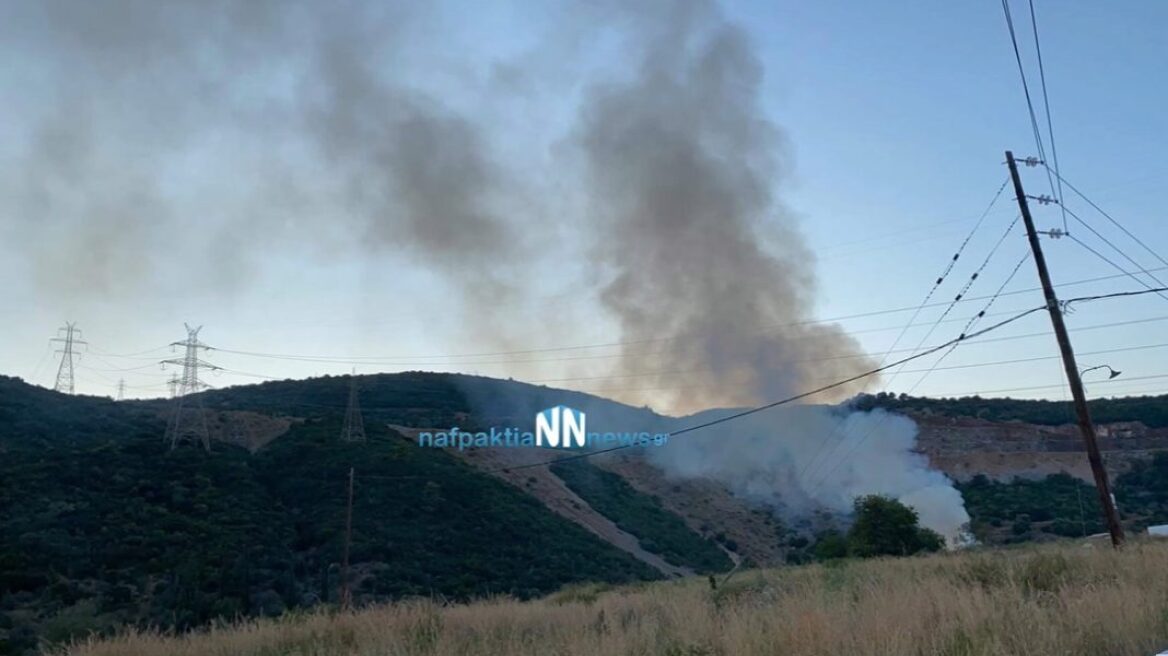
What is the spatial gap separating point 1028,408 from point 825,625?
87.9 m

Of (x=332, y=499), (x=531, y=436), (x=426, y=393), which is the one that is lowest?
(x=332, y=499)

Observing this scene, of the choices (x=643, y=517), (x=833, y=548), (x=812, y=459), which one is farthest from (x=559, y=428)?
(x=833, y=548)

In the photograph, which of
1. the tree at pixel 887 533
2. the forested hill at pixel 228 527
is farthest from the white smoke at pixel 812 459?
the forested hill at pixel 228 527

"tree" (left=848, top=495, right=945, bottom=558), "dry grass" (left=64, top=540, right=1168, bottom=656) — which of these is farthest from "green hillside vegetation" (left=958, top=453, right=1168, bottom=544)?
"dry grass" (left=64, top=540, right=1168, bottom=656)

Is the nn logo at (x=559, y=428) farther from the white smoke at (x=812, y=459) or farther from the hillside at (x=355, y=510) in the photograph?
the white smoke at (x=812, y=459)

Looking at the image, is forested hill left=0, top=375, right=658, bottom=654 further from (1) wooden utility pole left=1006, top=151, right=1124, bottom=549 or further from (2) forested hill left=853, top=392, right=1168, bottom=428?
(2) forested hill left=853, top=392, right=1168, bottom=428

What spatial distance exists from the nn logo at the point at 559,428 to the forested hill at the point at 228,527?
60.4 ft

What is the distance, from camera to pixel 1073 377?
20500mm

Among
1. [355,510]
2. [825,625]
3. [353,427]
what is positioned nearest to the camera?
[825,625]

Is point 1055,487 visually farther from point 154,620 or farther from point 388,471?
point 154,620

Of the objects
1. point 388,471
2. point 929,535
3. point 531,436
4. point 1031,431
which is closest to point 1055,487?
point 1031,431

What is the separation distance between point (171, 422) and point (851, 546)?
46.5m

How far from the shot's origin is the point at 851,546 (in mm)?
42406

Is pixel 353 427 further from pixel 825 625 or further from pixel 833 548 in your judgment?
pixel 825 625
